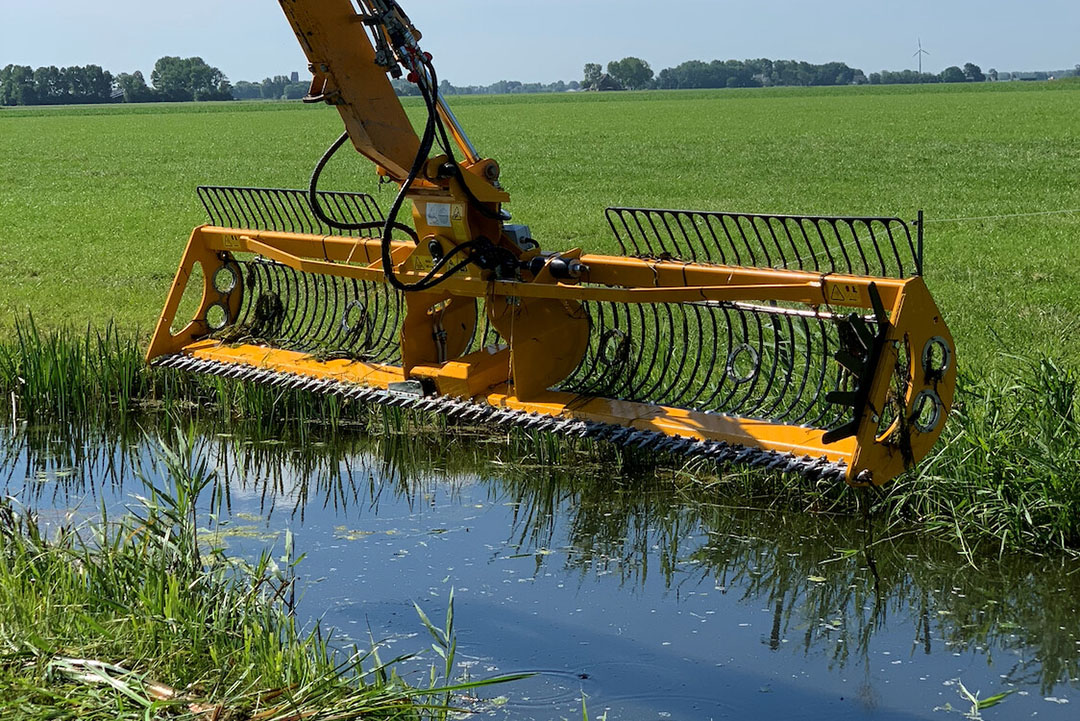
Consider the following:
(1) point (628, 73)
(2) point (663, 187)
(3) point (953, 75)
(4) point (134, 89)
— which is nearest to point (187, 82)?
(4) point (134, 89)

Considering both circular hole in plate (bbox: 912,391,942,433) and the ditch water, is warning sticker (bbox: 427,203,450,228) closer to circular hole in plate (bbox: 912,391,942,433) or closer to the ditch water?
the ditch water

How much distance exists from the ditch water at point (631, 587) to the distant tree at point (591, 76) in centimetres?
14784

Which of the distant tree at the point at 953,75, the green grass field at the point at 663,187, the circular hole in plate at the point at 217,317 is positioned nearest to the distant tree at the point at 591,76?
the distant tree at the point at 953,75

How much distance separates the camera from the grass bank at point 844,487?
610cm

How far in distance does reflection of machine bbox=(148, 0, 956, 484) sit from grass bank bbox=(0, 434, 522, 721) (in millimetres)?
2320

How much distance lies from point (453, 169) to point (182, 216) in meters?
13.1

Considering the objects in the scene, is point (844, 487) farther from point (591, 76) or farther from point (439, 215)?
point (591, 76)

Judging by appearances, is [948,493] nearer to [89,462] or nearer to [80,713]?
[80,713]

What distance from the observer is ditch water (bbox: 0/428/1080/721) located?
488cm

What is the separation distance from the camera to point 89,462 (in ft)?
25.7

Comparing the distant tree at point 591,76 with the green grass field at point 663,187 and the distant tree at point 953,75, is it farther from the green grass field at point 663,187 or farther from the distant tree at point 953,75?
the green grass field at point 663,187

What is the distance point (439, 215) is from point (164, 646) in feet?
12.2

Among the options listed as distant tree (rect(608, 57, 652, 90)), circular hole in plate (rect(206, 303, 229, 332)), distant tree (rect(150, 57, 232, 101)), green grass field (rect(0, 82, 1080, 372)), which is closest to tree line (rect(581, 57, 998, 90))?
distant tree (rect(608, 57, 652, 90))

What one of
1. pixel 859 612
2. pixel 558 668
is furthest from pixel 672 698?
pixel 859 612
